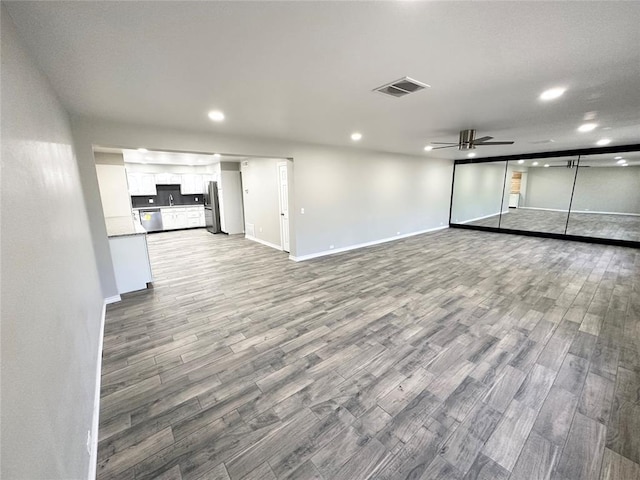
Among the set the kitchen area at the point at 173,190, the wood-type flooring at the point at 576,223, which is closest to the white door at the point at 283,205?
the kitchen area at the point at 173,190

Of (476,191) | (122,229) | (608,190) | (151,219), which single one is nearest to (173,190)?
(151,219)

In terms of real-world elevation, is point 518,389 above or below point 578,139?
below

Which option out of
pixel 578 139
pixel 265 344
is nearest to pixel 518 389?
pixel 265 344

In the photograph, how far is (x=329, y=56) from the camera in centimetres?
181

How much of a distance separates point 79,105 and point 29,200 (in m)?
2.38

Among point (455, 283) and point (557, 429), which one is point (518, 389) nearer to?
point (557, 429)

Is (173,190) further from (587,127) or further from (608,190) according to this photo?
(608,190)

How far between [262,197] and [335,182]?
2222 millimetres

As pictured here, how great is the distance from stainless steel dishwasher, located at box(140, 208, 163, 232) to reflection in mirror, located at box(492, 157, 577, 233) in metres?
12.3

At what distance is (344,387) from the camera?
2092mm

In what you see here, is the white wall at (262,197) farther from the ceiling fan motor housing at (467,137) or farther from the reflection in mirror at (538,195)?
the reflection in mirror at (538,195)

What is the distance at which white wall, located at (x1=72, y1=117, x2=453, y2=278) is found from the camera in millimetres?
3514

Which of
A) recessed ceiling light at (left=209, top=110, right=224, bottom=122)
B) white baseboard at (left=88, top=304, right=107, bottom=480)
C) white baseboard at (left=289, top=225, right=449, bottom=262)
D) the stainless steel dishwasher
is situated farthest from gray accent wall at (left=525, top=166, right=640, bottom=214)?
the stainless steel dishwasher

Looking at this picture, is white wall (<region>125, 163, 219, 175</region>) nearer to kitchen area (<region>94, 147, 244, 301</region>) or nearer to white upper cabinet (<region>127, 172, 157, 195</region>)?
kitchen area (<region>94, 147, 244, 301</region>)
